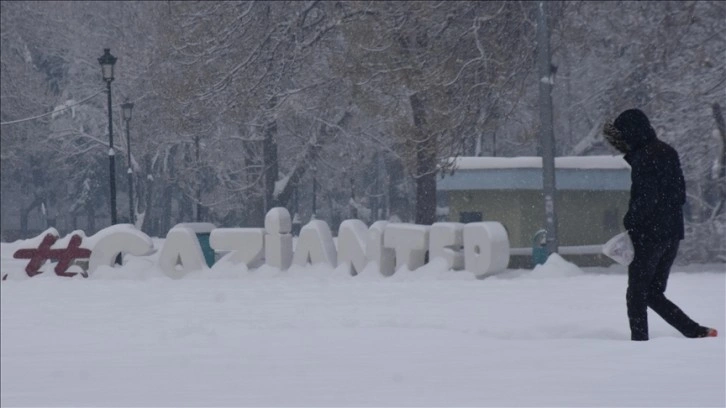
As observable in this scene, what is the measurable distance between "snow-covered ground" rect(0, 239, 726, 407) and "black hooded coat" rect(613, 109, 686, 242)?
809 mm

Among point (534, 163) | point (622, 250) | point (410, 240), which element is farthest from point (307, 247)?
point (622, 250)

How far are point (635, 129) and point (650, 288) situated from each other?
120 centimetres

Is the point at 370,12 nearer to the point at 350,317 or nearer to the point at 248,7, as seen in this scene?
the point at 248,7

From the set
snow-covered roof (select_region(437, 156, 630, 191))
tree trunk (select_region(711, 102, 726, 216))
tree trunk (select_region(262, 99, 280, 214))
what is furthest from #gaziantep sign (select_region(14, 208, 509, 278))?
tree trunk (select_region(262, 99, 280, 214))

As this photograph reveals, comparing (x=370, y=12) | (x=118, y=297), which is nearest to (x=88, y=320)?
(x=118, y=297)

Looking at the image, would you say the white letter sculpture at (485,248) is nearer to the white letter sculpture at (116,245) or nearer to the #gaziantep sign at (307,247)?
the #gaziantep sign at (307,247)

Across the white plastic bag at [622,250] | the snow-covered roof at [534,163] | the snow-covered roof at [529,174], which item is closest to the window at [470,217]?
the snow-covered roof at [529,174]

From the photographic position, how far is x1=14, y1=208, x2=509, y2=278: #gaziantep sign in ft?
64.7

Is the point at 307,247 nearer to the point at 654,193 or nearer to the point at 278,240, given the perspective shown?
the point at 278,240

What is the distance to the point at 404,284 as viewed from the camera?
18.2 m

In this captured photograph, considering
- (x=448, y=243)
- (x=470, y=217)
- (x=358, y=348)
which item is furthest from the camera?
(x=470, y=217)

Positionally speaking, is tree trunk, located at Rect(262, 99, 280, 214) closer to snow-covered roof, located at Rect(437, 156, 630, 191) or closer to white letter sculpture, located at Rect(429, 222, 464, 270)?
snow-covered roof, located at Rect(437, 156, 630, 191)

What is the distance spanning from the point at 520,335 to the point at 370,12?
13.8 m

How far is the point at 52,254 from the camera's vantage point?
21750mm
